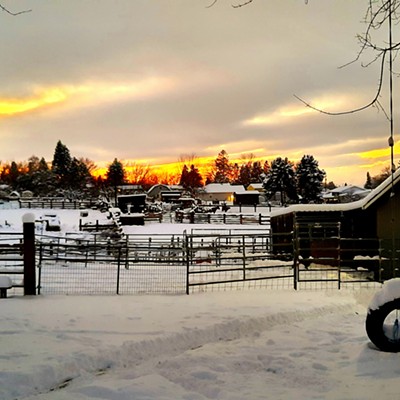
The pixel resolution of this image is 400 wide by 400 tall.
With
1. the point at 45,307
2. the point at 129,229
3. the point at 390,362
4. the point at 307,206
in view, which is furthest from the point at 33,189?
the point at 390,362

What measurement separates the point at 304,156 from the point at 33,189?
4341 cm

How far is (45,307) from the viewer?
24.1ft

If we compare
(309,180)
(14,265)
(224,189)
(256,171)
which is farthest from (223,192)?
(14,265)

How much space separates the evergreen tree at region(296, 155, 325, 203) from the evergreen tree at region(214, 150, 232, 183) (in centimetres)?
5250

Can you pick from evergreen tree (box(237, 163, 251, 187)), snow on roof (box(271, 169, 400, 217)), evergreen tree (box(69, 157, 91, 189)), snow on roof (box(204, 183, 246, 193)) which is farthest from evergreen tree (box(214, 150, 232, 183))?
snow on roof (box(271, 169, 400, 217))

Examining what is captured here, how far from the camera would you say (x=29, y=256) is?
8.80 metres

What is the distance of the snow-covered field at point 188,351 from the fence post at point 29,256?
1.47 ft

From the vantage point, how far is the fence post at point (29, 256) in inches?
340

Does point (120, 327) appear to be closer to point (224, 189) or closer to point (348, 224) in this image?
point (348, 224)

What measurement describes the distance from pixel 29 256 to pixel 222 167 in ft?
357

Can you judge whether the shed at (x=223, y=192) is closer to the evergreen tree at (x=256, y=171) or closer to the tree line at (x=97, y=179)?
the tree line at (x=97, y=179)

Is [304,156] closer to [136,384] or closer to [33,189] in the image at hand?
[33,189]

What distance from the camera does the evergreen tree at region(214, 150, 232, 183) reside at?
4572 inches

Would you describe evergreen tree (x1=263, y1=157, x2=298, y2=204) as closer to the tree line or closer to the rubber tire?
the tree line
